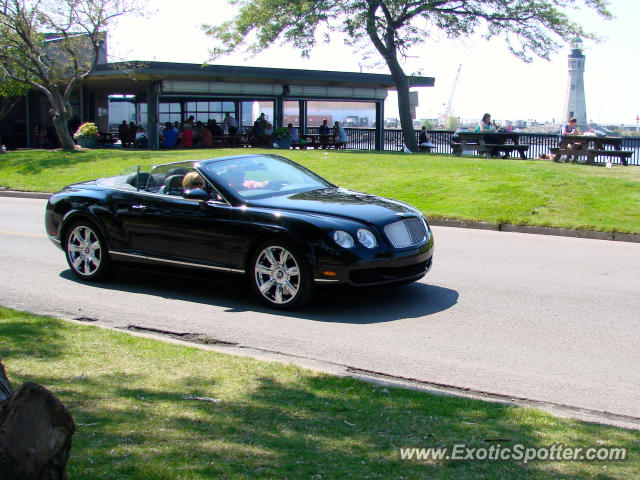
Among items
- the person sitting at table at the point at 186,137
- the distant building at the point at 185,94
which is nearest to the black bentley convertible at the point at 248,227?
the distant building at the point at 185,94

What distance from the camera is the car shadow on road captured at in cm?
780

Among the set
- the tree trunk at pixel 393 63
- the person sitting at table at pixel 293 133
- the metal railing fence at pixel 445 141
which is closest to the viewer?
the metal railing fence at pixel 445 141

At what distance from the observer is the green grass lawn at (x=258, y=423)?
370 cm

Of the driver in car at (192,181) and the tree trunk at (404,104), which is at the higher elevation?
the tree trunk at (404,104)

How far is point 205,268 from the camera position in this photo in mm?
Result: 8375

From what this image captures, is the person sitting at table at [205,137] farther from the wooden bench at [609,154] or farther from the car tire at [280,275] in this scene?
the car tire at [280,275]

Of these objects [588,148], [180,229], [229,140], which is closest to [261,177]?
[180,229]

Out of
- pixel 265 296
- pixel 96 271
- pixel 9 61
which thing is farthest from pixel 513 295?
pixel 9 61

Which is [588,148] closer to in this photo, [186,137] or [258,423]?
[186,137]

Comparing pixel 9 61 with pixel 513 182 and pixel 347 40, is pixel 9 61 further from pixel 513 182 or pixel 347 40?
pixel 513 182

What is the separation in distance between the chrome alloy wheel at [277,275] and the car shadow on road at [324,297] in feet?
0.57

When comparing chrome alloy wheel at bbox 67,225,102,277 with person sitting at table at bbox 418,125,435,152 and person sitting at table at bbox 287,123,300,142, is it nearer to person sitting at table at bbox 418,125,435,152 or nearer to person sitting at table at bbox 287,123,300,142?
person sitting at table at bbox 418,125,435,152

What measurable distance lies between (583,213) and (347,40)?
54.5 ft

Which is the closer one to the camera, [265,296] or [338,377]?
[338,377]
